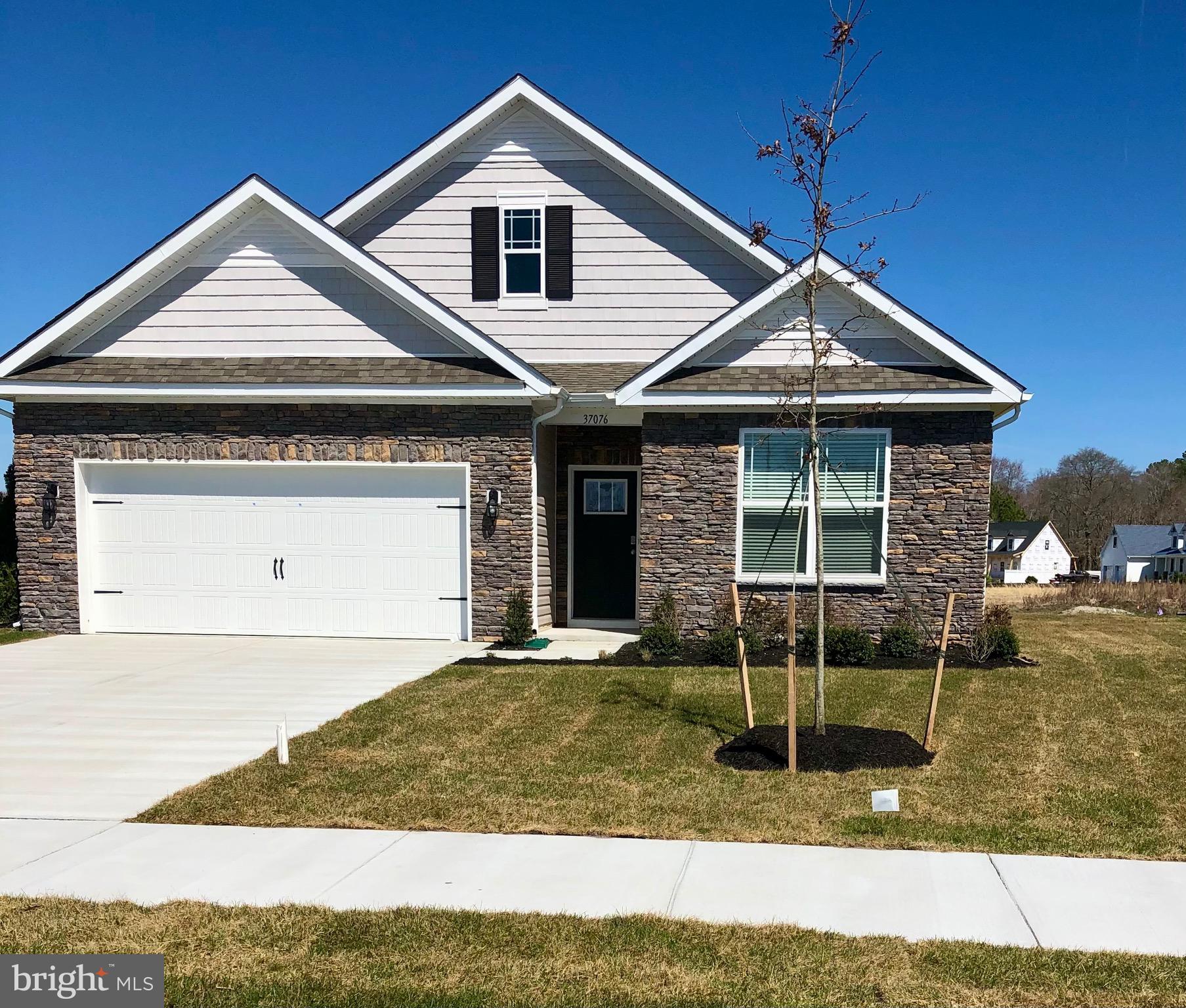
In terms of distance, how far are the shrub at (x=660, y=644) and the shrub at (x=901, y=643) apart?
101 inches

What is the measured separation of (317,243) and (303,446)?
8.56 feet

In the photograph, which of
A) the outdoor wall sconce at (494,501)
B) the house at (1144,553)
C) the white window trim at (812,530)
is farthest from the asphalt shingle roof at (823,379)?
the house at (1144,553)

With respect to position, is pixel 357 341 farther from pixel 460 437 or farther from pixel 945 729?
pixel 945 729

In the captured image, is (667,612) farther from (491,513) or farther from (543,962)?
(543,962)

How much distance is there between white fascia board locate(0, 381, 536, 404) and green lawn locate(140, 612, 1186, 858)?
139 inches

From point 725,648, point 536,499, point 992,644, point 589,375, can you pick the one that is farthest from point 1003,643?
point 589,375

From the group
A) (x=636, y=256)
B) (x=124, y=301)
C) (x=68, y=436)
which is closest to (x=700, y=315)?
(x=636, y=256)

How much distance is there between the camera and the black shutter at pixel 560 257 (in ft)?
41.6

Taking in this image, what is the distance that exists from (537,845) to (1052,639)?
1091cm

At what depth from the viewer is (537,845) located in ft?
16.4

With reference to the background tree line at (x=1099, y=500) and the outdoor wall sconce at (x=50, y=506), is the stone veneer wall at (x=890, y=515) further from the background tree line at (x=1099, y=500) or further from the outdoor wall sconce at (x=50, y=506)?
the background tree line at (x=1099, y=500)

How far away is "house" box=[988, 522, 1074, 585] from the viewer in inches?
2564

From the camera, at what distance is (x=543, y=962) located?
368 cm

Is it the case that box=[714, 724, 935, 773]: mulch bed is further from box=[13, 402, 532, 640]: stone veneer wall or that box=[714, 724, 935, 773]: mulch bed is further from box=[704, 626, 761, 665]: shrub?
box=[13, 402, 532, 640]: stone veneer wall
